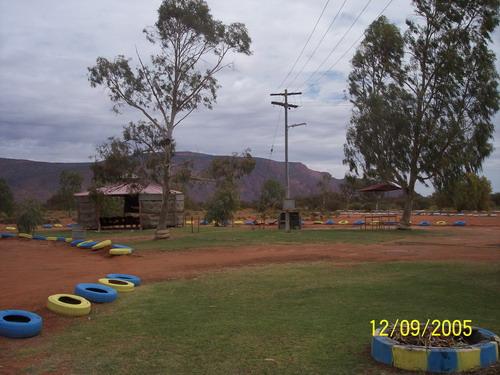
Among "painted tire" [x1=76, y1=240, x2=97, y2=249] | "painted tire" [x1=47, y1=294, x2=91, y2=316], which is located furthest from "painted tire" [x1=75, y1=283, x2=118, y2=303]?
"painted tire" [x1=76, y1=240, x2=97, y2=249]

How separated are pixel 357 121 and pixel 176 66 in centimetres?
1117

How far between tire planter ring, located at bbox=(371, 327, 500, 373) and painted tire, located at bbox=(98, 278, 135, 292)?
21.3ft

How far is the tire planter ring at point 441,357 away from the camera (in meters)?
4.95

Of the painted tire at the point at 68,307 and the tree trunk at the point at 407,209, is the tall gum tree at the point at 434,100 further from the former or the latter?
the painted tire at the point at 68,307

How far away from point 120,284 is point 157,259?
18.7 ft

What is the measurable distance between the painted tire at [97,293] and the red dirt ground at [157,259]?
0.66 m

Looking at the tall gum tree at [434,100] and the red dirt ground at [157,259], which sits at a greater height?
the tall gum tree at [434,100]

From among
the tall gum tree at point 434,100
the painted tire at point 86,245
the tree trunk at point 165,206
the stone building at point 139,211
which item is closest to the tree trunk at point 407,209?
the tall gum tree at point 434,100

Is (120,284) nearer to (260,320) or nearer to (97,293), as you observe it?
(97,293)

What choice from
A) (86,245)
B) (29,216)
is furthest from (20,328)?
(29,216)

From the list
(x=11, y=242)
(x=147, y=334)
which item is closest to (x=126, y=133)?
(x=11, y=242)

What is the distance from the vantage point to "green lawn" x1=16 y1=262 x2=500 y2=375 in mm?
5719

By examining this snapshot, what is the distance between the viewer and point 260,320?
768 cm

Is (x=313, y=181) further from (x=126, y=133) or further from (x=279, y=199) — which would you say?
(x=126, y=133)
